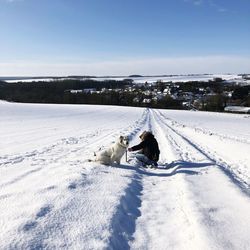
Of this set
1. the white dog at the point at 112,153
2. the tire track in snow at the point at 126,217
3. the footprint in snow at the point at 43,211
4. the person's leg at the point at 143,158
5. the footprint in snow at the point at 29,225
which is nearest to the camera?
the footprint in snow at the point at 29,225

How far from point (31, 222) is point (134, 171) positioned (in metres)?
5.22

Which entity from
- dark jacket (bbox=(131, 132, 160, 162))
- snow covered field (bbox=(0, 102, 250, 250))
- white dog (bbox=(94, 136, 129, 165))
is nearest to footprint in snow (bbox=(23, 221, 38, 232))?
snow covered field (bbox=(0, 102, 250, 250))

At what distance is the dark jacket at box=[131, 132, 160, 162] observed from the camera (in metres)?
10.8

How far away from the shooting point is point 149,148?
10.9 m

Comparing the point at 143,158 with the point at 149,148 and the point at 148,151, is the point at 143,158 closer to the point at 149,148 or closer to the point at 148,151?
the point at 148,151

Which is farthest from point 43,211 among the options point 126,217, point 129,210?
point 129,210

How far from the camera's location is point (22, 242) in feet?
13.3

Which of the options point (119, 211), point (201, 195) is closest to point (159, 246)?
point (119, 211)

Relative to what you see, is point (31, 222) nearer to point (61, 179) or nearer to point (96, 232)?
point (96, 232)

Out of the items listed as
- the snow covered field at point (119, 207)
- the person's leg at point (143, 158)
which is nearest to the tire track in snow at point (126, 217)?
the snow covered field at point (119, 207)

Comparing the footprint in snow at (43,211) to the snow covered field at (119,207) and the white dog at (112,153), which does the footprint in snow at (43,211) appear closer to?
the snow covered field at (119,207)

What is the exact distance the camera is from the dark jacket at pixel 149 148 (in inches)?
426

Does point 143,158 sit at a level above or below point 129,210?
below

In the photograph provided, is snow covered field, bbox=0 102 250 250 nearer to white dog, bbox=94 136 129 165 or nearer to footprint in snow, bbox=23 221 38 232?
footprint in snow, bbox=23 221 38 232
